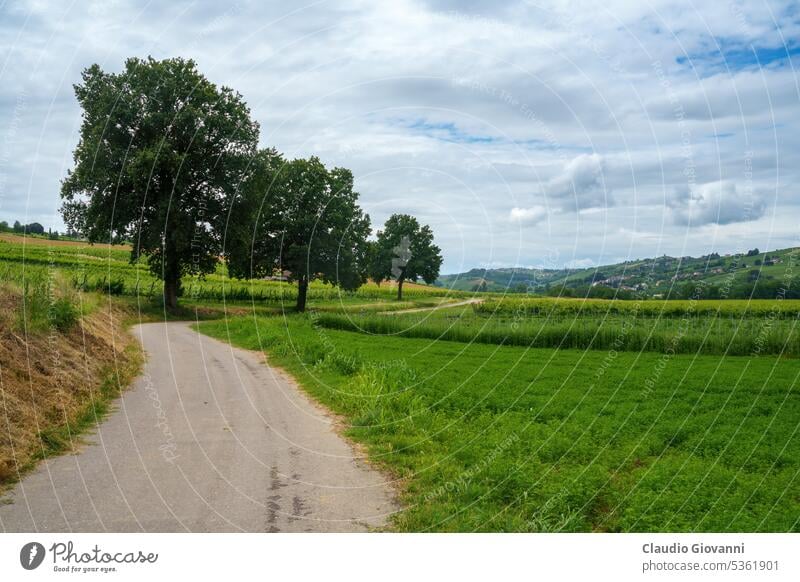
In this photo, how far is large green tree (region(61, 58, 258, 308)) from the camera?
135 feet

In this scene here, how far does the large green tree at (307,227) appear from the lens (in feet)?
172

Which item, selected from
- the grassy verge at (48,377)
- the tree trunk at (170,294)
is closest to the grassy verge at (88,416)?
the grassy verge at (48,377)

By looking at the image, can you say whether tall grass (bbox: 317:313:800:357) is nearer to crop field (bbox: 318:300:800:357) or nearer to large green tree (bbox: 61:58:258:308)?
crop field (bbox: 318:300:800:357)

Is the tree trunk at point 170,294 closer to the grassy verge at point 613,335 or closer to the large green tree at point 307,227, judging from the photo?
the large green tree at point 307,227

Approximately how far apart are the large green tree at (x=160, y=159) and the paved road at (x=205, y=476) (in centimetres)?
2954

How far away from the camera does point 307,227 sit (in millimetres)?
52250

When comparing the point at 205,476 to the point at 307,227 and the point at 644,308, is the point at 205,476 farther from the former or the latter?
the point at 644,308

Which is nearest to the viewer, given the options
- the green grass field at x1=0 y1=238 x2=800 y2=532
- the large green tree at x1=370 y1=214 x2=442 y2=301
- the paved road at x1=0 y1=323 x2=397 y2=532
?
the paved road at x1=0 y1=323 x2=397 y2=532

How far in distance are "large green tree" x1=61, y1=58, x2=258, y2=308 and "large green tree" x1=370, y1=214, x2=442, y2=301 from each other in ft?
54.7

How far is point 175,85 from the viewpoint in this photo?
41562mm

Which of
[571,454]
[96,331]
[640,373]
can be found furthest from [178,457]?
[640,373]

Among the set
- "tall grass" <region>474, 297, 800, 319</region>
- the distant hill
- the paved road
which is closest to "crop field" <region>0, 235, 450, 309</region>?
"tall grass" <region>474, 297, 800, 319</region>

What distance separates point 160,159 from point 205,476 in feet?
115

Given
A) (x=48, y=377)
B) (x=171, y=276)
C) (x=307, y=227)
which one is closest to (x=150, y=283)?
(x=171, y=276)
